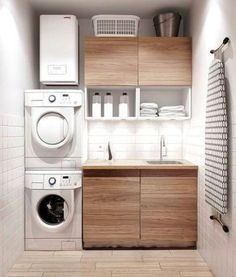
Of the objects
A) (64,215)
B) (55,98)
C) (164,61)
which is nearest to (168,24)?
(164,61)

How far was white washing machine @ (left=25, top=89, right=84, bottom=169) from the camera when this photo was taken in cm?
336

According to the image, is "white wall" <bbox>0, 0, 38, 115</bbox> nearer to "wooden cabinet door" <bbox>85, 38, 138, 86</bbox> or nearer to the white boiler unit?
the white boiler unit

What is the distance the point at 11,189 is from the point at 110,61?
5.56 ft

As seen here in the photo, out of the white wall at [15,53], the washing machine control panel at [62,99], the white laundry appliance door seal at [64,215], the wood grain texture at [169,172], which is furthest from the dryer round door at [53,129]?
the wood grain texture at [169,172]

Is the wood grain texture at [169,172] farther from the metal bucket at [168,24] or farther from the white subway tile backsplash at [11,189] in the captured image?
the metal bucket at [168,24]

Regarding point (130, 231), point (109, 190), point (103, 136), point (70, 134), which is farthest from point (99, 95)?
point (130, 231)

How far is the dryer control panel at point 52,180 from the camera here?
3340mm

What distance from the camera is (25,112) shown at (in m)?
3.41

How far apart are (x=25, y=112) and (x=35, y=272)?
5.00ft

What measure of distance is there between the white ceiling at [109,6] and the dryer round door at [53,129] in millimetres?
1221

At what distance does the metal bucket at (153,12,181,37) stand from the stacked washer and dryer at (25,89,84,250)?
121 centimetres

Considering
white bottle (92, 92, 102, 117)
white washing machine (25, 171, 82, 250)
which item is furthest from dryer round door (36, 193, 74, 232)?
white bottle (92, 92, 102, 117)

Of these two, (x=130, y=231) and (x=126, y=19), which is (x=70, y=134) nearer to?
(x=130, y=231)

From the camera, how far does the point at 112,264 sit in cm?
308
